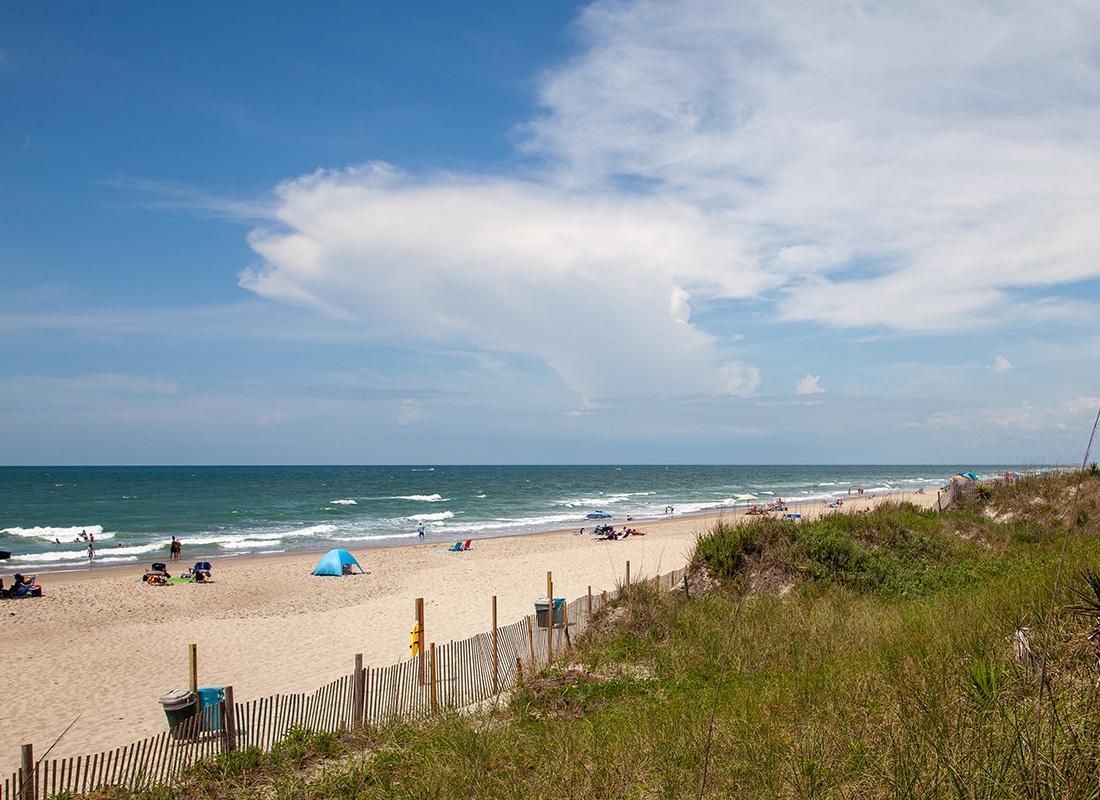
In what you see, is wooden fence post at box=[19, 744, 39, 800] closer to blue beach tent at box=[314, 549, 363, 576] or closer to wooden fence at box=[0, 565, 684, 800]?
wooden fence at box=[0, 565, 684, 800]

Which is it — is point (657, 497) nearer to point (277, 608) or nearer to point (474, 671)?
point (277, 608)

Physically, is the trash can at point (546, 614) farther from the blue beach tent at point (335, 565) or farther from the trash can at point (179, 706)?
the blue beach tent at point (335, 565)

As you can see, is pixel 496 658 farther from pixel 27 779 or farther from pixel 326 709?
pixel 27 779

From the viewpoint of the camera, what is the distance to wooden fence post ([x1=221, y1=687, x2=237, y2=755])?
750 centimetres

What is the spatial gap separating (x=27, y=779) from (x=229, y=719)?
2.20 m

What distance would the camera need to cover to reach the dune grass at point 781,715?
372cm

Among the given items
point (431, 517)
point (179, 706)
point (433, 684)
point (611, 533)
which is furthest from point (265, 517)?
point (433, 684)

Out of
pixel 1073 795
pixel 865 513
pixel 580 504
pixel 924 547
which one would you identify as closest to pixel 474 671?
pixel 1073 795

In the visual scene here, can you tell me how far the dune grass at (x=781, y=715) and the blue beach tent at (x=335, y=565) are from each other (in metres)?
21.0

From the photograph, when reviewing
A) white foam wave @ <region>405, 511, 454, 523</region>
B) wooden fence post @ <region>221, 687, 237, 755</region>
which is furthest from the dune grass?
white foam wave @ <region>405, 511, 454, 523</region>

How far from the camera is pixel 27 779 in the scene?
5809mm

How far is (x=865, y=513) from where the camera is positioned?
18.2 m

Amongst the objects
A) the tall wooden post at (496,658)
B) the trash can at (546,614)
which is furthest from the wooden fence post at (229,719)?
the trash can at (546,614)

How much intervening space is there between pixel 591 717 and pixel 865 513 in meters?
13.3
